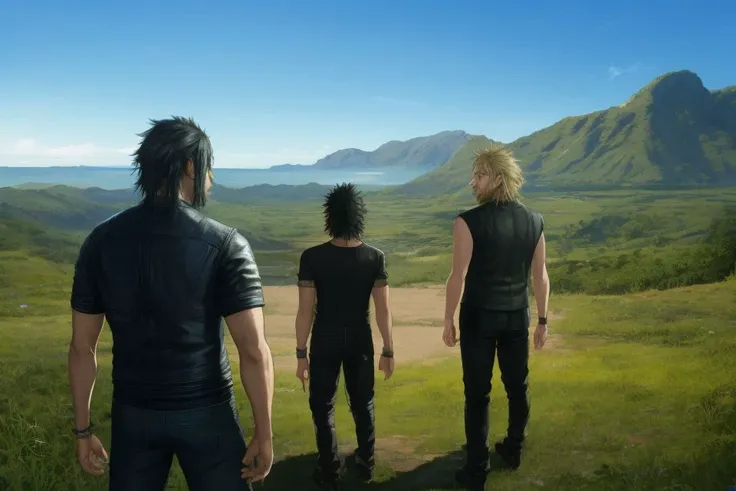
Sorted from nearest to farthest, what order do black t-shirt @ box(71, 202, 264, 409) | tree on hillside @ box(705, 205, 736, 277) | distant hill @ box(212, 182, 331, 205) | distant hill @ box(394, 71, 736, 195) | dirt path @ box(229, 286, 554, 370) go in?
1. black t-shirt @ box(71, 202, 264, 409)
2. dirt path @ box(229, 286, 554, 370)
3. tree on hillside @ box(705, 205, 736, 277)
4. distant hill @ box(212, 182, 331, 205)
5. distant hill @ box(394, 71, 736, 195)

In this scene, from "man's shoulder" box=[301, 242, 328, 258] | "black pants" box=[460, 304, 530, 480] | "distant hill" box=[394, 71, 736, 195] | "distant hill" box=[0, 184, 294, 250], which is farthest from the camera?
"distant hill" box=[394, 71, 736, 195]

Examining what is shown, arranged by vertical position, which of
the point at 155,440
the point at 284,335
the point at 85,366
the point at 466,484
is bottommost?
the point at 284,335

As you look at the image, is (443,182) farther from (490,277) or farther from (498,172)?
(490,277)

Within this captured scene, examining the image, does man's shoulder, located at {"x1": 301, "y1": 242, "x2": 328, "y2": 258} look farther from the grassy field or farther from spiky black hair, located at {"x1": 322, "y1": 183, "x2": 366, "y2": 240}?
the grassy field

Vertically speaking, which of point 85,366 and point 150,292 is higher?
Answer: point 150,292

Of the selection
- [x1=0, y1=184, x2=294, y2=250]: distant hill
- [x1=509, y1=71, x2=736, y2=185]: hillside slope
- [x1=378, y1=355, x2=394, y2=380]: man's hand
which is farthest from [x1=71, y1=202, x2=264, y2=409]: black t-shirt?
[x1=509, y1=71, x2=736, y2=185]: hillside slope

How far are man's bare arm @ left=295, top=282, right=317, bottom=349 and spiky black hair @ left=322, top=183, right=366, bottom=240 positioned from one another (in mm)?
462

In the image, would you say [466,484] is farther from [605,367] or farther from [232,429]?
[605,367]

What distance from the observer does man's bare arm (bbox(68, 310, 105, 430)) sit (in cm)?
263

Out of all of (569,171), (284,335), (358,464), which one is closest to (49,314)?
(284,335)

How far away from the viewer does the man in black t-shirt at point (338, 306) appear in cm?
504

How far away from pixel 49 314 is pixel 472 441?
14.9 metres

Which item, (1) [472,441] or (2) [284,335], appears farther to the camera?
(2) [284,335]

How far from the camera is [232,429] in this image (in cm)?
258
